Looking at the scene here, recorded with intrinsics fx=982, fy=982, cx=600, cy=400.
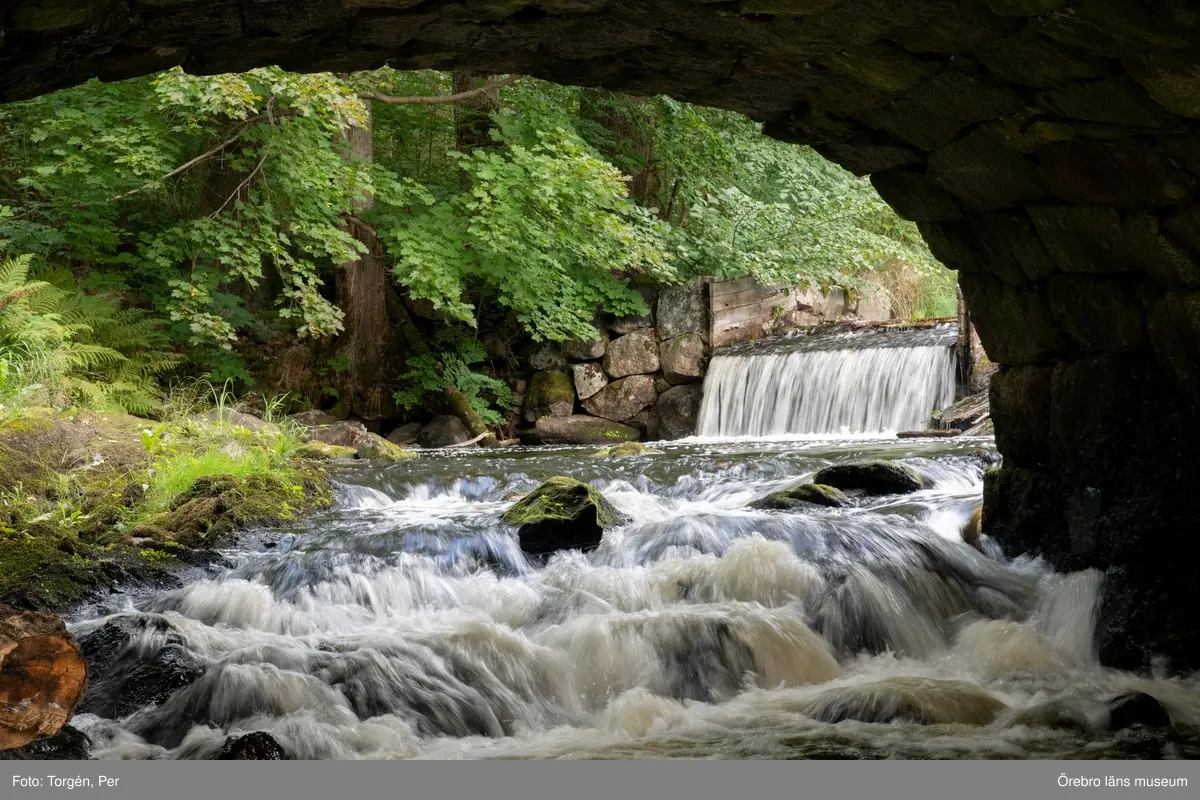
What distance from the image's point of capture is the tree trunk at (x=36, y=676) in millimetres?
3846

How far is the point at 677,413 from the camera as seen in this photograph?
16250mm

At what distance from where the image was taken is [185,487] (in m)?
7.71

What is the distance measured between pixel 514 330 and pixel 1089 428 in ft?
39.4

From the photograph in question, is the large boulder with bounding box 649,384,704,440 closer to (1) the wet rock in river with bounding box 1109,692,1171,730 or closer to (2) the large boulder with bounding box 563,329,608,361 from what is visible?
(2) the large boulder with bounding box 563,329,608,361

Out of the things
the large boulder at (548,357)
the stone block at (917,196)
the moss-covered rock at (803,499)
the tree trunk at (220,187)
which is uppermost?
the tree trunk at (220,187)

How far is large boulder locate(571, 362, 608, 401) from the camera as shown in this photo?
16359 millimetres

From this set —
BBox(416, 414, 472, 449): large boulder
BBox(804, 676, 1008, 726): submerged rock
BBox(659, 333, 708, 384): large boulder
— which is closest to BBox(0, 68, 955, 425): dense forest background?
BBox(416, 414, 472, 449): large boulder

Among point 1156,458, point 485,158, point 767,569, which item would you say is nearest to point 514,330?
point 485,158

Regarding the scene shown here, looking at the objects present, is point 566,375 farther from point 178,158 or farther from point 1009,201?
point 1009,201

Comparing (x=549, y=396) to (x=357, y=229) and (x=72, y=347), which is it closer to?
(x=357, y=229)

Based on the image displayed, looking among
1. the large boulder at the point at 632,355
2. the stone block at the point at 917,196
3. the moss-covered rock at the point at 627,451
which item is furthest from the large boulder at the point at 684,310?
the stone block at the point at 917,196

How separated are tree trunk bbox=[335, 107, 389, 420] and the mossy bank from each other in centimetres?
527

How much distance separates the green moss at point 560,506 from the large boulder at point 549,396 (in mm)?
8284

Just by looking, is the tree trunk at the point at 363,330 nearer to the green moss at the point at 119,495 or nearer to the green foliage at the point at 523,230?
the green foliage at the point at 523,230
